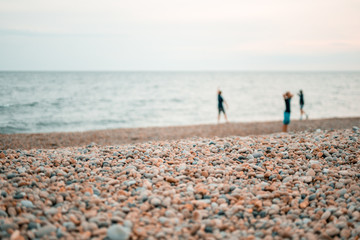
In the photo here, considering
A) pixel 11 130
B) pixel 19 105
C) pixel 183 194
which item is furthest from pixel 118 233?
pixel 19 105

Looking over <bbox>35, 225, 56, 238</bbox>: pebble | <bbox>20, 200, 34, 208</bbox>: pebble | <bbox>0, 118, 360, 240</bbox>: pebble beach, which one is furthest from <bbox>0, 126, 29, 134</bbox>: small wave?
<bbox>35, 225, 56, 238</bbox>: pebble

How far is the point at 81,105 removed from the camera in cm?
2538

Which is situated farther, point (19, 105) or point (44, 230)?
point (19, 105)

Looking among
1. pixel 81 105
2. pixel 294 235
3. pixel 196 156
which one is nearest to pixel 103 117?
pixel 81 105

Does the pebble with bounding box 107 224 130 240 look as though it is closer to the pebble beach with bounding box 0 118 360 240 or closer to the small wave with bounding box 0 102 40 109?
the pebble beach with bounding box 0 118 360 240

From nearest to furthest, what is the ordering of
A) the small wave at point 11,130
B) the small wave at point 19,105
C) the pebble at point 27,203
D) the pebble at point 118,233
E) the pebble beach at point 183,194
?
the pebble at point 118,233 < the pebble beach at point 183,194 < the pebble at point 27,203 < the small wave at point 11,130 < the small wave at point 19,105

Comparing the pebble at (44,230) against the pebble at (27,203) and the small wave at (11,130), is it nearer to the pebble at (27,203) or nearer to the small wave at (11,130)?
the pebble at (27,203)

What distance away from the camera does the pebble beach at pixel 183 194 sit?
10.7 feet

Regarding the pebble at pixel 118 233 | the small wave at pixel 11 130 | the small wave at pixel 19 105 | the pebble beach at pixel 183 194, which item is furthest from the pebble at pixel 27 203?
the small wave at pixel 19 105

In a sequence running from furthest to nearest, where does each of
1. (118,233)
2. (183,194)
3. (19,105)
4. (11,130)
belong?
(19,105) → (11,130) → (183,194) → (118,233)

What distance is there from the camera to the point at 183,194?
159 inches

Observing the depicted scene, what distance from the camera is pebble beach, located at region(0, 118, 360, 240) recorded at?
10.7 ft

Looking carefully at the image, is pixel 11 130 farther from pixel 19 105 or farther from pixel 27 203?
pixel 27 203

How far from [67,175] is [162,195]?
1.95 metres
